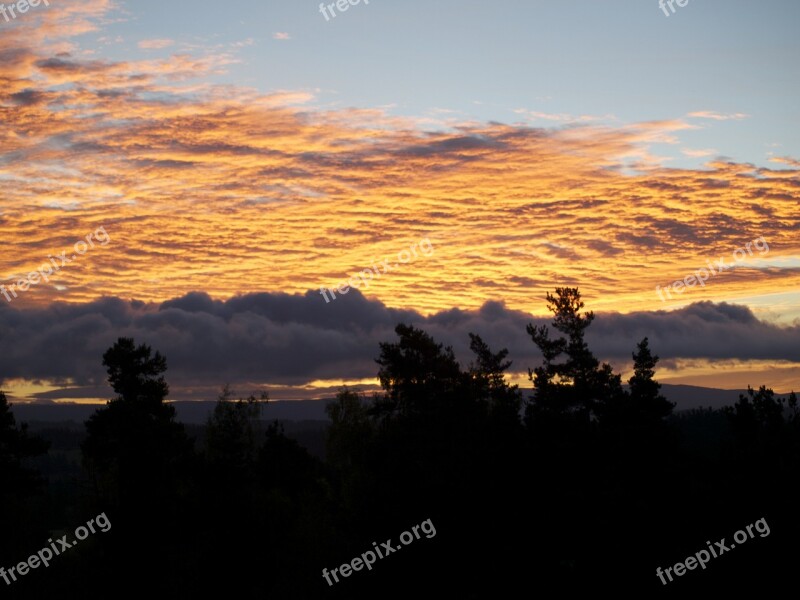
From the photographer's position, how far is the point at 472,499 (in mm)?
42219

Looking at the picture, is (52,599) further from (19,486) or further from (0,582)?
(19,486)

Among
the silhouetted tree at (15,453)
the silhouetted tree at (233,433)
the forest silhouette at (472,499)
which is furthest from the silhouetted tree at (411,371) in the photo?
the silhouetted tree at (15,453)

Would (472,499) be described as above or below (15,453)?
below

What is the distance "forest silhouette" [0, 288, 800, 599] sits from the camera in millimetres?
38906

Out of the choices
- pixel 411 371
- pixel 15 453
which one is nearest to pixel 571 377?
pixel 411 371

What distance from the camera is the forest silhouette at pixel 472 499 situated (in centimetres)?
3891

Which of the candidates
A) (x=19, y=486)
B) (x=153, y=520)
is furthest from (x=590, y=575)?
(x=19, y=486)

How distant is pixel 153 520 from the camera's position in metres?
45.8

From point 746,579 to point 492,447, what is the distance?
557 inches

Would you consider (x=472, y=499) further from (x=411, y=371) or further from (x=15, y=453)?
(x=15, y=453)

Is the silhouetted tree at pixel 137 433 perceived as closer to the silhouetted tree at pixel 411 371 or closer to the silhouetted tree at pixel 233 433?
the silhouetted tree at pixel 233 433

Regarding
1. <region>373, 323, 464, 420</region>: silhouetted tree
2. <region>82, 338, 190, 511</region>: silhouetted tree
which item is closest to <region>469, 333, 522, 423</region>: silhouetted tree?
<region>373, 323, 464, 420</region>: silhouetted tree

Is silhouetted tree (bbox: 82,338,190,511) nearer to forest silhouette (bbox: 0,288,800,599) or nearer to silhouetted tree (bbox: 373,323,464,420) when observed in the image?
forest silhouette (bbox: 0,288,800,599)

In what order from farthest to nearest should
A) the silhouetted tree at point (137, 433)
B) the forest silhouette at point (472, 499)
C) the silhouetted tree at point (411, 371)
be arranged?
1. the silhouetted tree at point (411, 371)
2. the silhouetted tree at point (137, 433)
3. the forest silhouette at point (472, 499)
